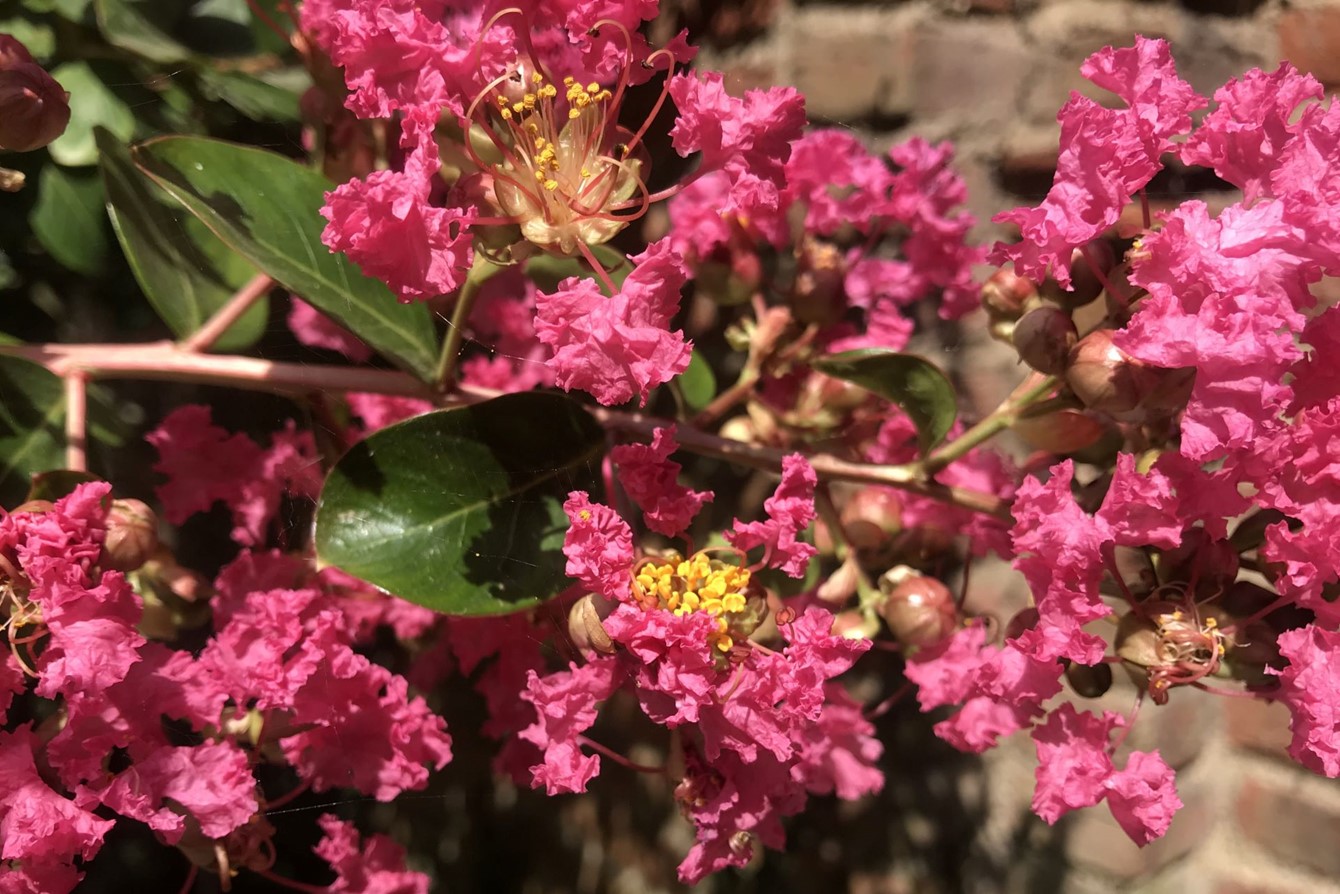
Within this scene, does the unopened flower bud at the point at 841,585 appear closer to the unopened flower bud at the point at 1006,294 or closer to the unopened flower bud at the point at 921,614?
the unopened flower bud at the point at 921,614

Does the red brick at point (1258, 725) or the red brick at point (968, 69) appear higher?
the red brick at point (968, 69)

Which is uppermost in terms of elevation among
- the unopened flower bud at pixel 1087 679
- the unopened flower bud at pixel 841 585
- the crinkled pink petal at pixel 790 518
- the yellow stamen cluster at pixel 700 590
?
the crinkled pink petal at pixel 790 518

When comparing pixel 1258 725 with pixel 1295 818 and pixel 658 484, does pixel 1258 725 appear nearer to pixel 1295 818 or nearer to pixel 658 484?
pixel 1295 818

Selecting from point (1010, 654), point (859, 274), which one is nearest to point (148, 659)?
point (1010, 654)

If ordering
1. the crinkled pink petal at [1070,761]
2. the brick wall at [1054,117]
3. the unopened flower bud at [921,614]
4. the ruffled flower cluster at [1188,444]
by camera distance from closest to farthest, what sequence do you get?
1. the ruffled flower cluster at [1188,444]
2. the crinkled pink petal at [1070,761]
3. the unopened flower bud at [921,614]
4. the brick wall at [1054,117]

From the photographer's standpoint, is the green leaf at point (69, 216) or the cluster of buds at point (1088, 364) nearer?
the cluster of buds at point (1088, 364)

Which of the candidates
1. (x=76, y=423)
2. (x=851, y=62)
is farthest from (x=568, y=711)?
(x=851, y=62)

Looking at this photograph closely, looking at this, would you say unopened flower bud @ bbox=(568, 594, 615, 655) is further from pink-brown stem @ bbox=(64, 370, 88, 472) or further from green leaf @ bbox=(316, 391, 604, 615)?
pink-brown stem @ bbox=(64, 370, 88, 472)

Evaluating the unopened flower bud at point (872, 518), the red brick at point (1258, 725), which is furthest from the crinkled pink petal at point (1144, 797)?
the red brick at point (1258, 725)
